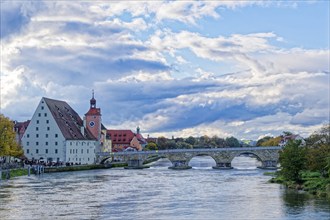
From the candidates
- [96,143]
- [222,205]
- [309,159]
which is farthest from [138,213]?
[96,143]

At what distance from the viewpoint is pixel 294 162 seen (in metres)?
Result: 59.9

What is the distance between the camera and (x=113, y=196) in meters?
51.6

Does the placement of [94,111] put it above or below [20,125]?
above

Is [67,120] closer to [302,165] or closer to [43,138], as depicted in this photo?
[43,138]

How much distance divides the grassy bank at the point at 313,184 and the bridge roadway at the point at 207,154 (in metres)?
48.0

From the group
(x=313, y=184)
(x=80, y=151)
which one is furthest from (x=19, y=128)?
(x=313, y=184)

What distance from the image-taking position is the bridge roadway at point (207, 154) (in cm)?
11088

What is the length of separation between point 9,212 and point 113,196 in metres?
13.1

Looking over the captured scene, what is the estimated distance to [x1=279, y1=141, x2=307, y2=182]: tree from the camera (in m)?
60.0

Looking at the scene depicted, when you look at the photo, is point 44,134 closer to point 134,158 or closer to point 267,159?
point 134,158

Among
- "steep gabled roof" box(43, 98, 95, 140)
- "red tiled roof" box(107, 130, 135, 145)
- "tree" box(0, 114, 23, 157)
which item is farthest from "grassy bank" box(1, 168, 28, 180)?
"red tiled roof" box(107, 130, 135, 145)

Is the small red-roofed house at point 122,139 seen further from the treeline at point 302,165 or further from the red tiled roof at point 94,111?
the treeline at point 302,165

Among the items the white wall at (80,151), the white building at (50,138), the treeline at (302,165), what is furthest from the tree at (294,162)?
the white wall at (80,151)

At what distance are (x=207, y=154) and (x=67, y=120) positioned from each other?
28268 millimetres
